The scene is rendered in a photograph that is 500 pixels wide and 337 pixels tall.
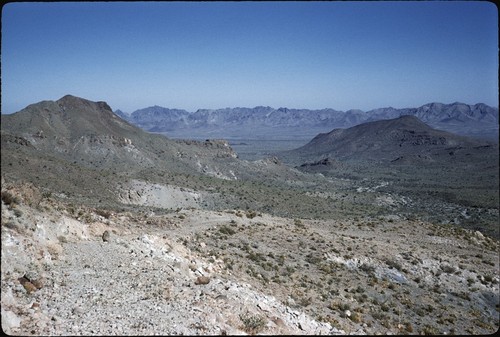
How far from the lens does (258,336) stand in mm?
7758

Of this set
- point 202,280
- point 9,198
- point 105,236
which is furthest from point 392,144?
point 9,198

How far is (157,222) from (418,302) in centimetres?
1269

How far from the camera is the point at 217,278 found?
37.4ft

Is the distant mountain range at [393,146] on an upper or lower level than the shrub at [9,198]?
lower

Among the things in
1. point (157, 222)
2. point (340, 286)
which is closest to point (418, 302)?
point (340, 286)

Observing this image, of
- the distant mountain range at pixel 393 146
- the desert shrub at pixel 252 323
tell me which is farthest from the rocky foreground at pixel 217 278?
the distant mountain range at pixel 393 146

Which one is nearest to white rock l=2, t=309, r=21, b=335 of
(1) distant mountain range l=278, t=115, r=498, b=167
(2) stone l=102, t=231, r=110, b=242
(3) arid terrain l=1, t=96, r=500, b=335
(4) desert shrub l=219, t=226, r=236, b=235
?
(3) arid terrain l=1, t=96, r=500, b=335

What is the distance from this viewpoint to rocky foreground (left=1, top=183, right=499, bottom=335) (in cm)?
803

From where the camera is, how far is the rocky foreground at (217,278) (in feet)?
26.3

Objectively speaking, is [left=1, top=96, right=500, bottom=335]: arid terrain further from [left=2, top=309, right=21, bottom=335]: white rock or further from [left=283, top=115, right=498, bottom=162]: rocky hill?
[left=283, top=115, right=498, bottom=162]: rocky hill

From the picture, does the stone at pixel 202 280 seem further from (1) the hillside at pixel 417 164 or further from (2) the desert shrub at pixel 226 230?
(1) the hillside at pixel 417 164

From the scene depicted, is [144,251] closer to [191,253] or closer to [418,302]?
[191,253]

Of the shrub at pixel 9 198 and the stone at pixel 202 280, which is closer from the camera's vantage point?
the shrub at pixel 9 198

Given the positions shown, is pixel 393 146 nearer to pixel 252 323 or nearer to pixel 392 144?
pixel 392 144
